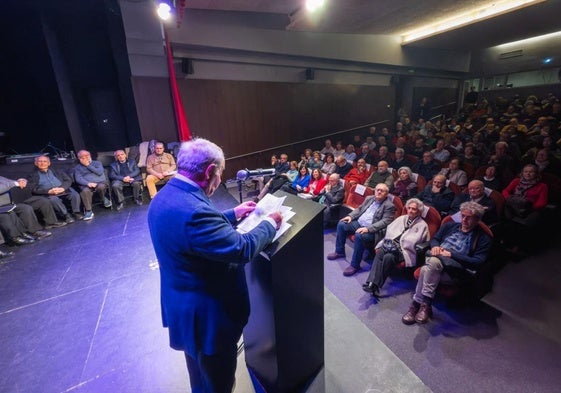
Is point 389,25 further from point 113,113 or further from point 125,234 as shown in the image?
point 125,234

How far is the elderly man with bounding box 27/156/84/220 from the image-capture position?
13.3 feet

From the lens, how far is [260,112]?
7066mm

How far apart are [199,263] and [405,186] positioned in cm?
372

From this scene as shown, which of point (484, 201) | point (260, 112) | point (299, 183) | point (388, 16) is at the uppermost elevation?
point (388, 16)

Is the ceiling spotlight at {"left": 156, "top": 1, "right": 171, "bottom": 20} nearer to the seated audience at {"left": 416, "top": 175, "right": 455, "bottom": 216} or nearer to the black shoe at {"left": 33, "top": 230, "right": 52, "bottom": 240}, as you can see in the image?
the black shoe at {"left": 33, "top": 230, "right": 52, "bottom": 240}

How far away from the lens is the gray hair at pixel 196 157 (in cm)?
98

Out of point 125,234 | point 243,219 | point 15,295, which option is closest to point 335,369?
point 243,219

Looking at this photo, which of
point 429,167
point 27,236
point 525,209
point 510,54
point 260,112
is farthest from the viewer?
point 510,54

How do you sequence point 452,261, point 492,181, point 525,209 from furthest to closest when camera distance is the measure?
1. point 492,181
2. point 525,209
3. point 452,261

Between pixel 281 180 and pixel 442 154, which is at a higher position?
pixel 442 154

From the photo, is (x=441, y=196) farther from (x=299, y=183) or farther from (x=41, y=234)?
(x=41, y=234)

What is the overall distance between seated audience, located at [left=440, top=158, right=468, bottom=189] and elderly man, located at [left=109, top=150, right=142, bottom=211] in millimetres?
5059

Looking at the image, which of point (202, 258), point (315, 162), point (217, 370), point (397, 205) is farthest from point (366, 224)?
point (315, 162)

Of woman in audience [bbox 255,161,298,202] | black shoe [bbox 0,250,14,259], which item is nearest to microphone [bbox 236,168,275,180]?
woman in audience [bbox 255,161,298,202]
